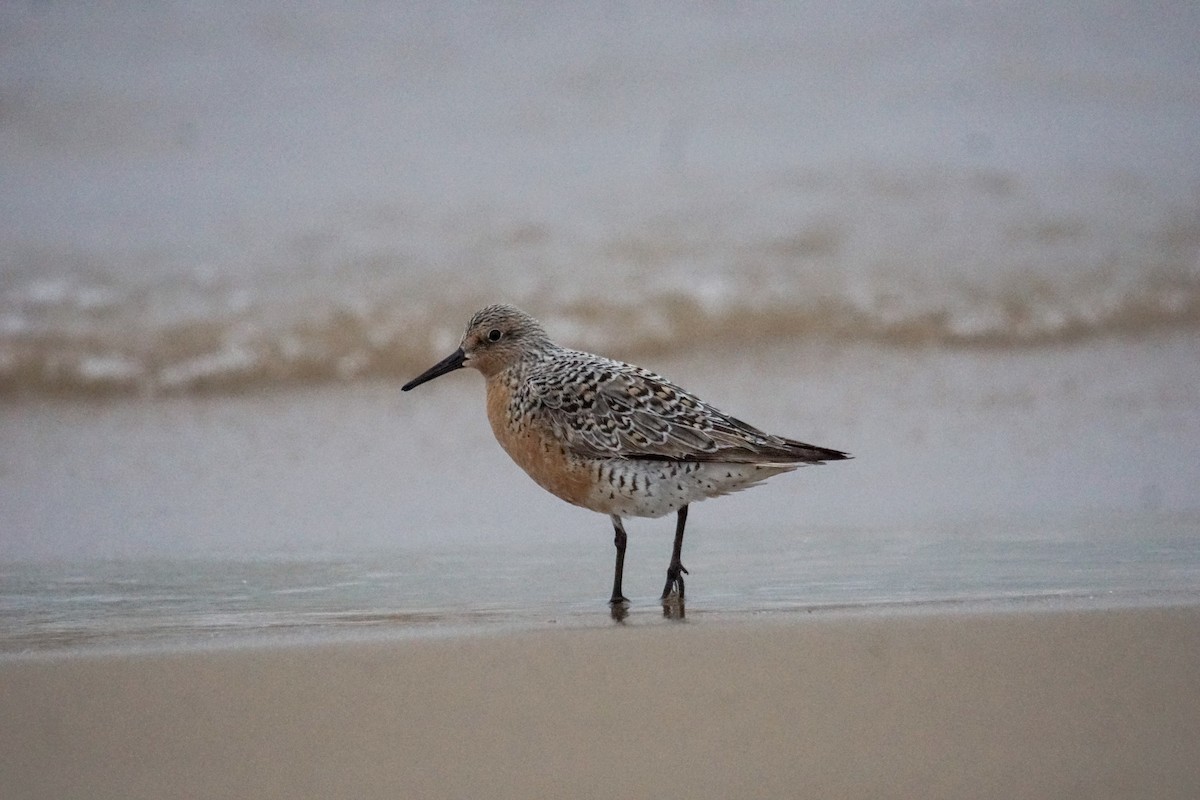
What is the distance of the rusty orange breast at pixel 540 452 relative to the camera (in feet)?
15.6

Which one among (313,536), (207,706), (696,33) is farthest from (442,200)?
(207,706)

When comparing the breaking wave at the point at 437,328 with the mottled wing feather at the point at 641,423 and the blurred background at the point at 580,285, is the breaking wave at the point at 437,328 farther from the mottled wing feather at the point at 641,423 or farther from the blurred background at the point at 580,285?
the mottled wing feather at the point at 641,423

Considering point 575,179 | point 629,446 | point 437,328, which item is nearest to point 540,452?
point 629,446


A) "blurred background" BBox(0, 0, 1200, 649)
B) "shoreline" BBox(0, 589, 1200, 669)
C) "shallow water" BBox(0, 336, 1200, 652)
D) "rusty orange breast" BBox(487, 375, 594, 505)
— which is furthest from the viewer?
"blurred background" BBox(0, 0, 1200, 649)

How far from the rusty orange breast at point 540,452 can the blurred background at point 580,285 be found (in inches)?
12.0

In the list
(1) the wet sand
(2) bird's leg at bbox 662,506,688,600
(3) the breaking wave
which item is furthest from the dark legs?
(3) the breaking wave

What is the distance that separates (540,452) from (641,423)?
13.3 inches

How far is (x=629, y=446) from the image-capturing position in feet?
15.4

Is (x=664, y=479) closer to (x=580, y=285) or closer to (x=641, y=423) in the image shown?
(x=641, y=423)

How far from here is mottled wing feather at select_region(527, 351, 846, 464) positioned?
15.2ft

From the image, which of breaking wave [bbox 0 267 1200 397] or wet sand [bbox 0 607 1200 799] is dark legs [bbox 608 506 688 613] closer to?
wet sand [bbox 0 607 1200 799]

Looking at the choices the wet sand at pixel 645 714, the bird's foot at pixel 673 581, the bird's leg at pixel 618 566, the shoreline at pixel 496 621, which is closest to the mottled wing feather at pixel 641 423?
the bird's leg at pixel 618 566

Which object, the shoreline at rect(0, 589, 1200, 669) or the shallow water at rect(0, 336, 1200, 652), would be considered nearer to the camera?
the shoreline at rect(0, 589, 1200, 669)

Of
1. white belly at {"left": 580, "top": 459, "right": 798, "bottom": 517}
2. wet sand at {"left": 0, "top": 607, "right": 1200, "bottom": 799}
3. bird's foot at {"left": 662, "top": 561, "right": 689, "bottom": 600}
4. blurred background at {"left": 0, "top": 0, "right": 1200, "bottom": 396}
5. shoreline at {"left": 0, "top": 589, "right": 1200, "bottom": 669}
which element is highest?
blurred background at {"left": 0, "top": 0, "right": 1200, "bottom": 396}
